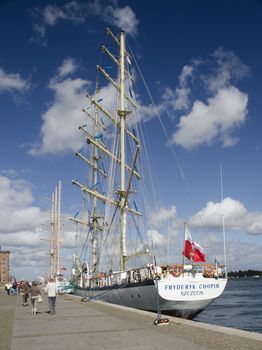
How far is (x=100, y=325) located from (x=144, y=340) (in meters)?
3.97

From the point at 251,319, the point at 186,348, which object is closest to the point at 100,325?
the point at 186,348

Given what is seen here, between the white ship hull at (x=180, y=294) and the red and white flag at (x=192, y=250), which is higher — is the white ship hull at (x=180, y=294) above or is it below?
below

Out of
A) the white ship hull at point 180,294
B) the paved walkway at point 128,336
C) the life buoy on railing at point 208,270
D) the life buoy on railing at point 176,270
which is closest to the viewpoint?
the paved walkway at point 128,336

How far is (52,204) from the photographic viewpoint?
9575 centimetres

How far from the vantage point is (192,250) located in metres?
26.6

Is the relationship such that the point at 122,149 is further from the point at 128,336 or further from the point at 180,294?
the point at 128,336

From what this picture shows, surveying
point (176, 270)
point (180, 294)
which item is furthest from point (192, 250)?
point (180, 294)

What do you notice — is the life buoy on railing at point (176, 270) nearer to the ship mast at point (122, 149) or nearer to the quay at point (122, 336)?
the quay at point (122, 336)

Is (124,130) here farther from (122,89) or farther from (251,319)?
(251,319)

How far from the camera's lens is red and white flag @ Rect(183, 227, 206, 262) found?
26.5 metres

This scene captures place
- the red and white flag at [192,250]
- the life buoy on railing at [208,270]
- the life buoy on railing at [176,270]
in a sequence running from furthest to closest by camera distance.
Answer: the life buoy on railing at [208,270]
the red and white flag at [192,250]
the life buoy on railing at [176,270]

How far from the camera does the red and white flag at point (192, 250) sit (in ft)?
86.9

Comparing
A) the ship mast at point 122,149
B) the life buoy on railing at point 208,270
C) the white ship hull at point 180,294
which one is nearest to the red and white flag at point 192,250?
the life buoy on railing at point 208,270

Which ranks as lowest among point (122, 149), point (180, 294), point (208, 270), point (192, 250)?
point (180, 294)
